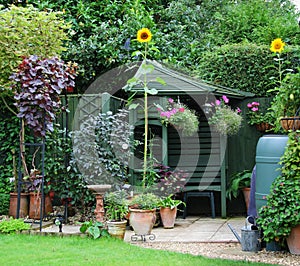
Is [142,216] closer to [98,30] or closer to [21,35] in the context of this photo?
[21,35]

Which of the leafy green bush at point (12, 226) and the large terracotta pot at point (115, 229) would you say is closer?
the large terracotta pot at point (115, 229)

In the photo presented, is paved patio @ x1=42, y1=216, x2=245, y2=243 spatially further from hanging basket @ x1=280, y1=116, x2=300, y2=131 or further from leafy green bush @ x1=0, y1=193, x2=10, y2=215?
hanging basket @ x1=280, y1=116, x2=300, y2=131

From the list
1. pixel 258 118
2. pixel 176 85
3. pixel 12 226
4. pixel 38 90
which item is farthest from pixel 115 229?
pixel 258 118

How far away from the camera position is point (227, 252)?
5.12m

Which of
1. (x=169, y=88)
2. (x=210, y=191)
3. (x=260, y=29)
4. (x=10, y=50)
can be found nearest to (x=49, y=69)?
(x=10, y=50)

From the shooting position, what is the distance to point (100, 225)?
18.6 ft

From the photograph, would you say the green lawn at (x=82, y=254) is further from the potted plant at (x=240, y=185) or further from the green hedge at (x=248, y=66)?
the green hedge at (x=248, y=66)

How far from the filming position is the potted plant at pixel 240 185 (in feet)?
25.2

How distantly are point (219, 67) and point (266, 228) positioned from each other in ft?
14.4

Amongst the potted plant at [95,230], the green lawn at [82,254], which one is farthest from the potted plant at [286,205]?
the potted plant at [95,230]

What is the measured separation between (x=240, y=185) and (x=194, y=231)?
1669mm

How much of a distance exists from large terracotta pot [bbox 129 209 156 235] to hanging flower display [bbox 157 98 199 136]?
1.65 meters

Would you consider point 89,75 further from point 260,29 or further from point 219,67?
point 260,29

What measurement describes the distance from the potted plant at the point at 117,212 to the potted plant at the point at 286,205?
1.47 m
